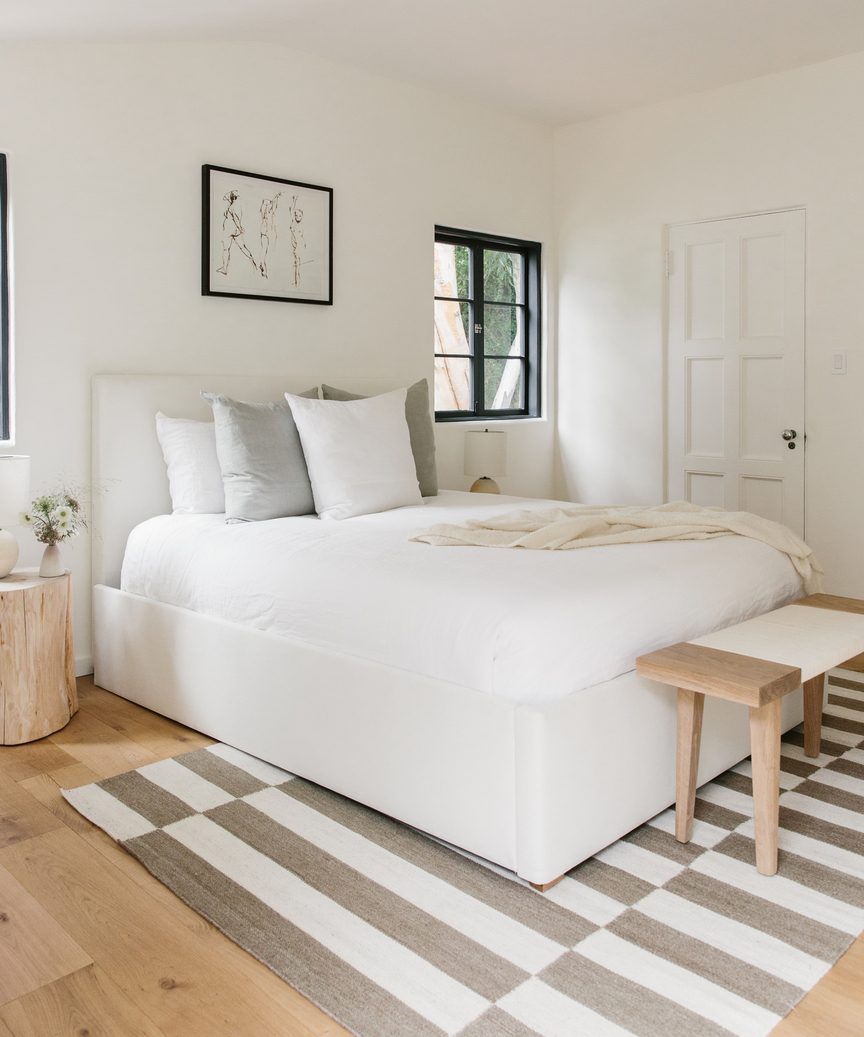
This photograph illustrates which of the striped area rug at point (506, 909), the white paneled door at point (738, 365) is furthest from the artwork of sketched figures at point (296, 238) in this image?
the striped area rug at point (506, 909)

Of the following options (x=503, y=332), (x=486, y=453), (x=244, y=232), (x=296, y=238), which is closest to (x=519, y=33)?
(x=296, y=238)

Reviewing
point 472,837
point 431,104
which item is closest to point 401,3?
point 431,104

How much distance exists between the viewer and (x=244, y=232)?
3914mm

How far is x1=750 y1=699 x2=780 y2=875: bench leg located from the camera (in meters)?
2.04

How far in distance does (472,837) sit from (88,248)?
2.58m

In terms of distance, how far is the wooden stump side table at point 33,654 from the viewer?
2861 mm

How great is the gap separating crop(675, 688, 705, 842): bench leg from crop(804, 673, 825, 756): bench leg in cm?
65

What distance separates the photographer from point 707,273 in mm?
4758

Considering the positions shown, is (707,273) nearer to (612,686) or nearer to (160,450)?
(160,450)

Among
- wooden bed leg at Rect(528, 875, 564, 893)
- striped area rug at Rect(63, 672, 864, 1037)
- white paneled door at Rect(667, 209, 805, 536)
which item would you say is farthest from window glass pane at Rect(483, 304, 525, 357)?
wooden bed leg at Rect(528, 875, 564, 893)

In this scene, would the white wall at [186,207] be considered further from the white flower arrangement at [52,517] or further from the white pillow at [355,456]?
the white pillow at [355,456]

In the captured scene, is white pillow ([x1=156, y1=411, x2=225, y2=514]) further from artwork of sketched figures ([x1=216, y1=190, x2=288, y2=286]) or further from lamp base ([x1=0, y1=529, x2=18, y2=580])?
artwork of sketched figures ([x1=216, y1=190, x2=288, y2=286])

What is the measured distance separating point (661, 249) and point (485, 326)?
101 centimetres

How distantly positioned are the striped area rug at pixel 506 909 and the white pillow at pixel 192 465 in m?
1.12
